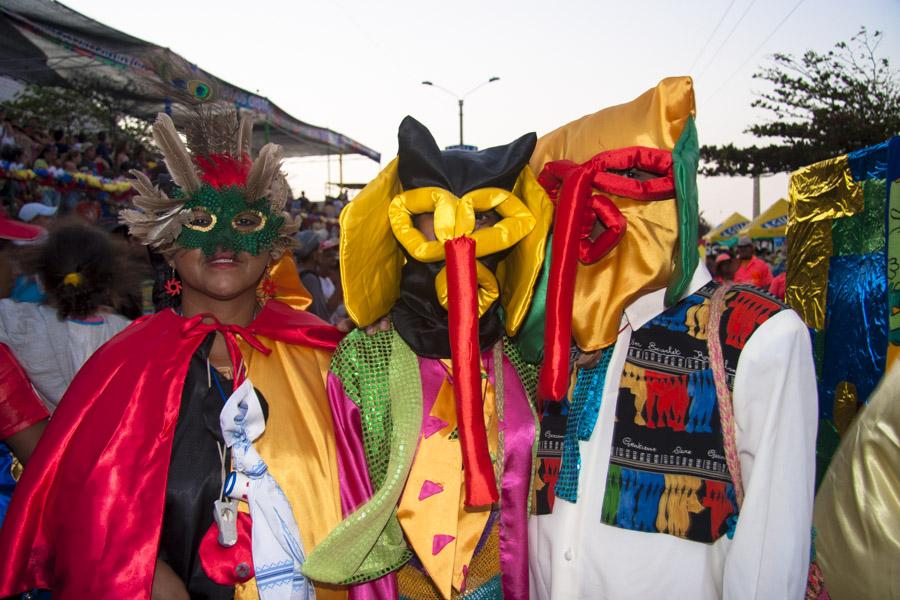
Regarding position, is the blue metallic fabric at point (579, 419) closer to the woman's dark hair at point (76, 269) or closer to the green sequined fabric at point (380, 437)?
the green sequined fabric at point (380, 437)

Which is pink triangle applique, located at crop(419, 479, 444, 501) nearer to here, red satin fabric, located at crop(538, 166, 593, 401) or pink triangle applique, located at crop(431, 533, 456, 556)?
pink triangle applique, located at crop(431, 533, 456, 556)

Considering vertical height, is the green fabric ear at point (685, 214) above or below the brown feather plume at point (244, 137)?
below

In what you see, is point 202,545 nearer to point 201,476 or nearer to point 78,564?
point 201,476

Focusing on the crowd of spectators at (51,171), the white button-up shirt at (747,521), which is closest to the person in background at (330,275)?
the crowd of spectators at (51,171)

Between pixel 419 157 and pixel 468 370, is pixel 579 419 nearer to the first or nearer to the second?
pixel 468 370

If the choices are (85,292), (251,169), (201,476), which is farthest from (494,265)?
(85,292)

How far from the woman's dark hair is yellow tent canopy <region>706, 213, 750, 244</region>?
23.4m

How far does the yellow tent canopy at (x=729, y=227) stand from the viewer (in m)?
24.5

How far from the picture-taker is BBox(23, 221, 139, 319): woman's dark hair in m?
3.71

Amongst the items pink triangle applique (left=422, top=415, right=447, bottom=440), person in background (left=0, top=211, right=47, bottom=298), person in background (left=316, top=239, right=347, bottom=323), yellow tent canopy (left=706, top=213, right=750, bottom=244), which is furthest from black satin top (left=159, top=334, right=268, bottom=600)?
yellow tent canopy (left=706, top=213, right=750, bottom=244)

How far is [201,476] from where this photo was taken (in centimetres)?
224

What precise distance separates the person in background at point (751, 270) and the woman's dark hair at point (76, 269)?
342 inches

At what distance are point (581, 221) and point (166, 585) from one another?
1693 mm

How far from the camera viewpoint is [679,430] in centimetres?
192
